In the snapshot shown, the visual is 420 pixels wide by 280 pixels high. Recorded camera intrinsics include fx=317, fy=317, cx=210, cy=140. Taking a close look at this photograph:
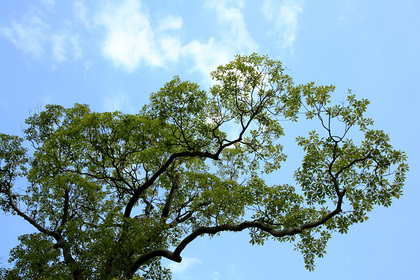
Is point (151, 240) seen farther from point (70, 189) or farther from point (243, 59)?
point (243, 59)

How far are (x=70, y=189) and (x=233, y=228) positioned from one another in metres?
9.52

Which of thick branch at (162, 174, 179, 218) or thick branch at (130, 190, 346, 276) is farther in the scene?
thick branch at (162, 174, 179, 218)

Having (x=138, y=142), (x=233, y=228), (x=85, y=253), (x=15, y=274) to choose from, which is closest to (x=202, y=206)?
(x=233, y=228)

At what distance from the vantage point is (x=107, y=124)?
1343 cm

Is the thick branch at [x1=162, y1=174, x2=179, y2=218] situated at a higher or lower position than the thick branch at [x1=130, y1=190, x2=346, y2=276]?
higher

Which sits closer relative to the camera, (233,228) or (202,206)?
(233,228)

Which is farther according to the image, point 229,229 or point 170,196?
point 170,196

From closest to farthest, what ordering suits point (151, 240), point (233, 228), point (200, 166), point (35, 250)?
point (233, 228)
point (151, 240)
point (35, 250)
point (200, 166)

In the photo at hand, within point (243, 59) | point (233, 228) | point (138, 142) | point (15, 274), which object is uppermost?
point (243, 59)

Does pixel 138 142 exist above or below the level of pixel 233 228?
above

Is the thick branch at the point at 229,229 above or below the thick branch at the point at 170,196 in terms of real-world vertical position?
below

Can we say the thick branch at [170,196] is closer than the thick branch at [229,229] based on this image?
No

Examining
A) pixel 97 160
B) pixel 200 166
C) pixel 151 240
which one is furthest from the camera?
pixel 200 166

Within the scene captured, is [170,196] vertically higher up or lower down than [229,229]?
higher up
